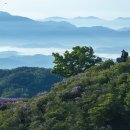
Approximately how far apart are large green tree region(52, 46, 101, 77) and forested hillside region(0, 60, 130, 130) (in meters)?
9.98

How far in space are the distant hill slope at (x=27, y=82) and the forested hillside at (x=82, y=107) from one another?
202ft

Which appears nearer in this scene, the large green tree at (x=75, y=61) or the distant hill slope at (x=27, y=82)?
the large green tree at (x=75, y=61)

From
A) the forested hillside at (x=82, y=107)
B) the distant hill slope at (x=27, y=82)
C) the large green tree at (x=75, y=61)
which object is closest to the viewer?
the forested hillside at (x=82, y=107)

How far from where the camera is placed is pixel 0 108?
916 inches

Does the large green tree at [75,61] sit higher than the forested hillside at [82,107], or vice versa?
the large green tree at [75,61]

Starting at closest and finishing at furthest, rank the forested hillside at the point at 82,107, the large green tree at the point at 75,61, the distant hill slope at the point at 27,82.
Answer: the forested hillside at the point at 82,107 → the large green tree at the point at 75,61 → the distant hill slope at the point at 27,82

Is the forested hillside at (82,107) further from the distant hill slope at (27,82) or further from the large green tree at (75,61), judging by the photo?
the distant hill slope at (27,82)

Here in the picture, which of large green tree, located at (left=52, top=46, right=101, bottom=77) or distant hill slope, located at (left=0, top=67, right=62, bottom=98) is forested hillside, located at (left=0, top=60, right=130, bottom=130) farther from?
distant hill slope, located at (left=0, top=67, right=62, bottom=98)

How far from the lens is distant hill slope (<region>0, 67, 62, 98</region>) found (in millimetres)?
87250

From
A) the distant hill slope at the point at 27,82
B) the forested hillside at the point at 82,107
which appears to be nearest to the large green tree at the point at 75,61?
the forested hillside at the point at 82,107

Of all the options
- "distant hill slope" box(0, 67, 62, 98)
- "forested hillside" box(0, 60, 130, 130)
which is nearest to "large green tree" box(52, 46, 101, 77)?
"forested hillside" box(0, 60, 130, 130)

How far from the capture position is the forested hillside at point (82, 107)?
1956 centimetres

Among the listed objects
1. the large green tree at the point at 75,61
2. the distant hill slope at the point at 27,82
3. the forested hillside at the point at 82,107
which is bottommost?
the distant hill slope at the point at 27,82

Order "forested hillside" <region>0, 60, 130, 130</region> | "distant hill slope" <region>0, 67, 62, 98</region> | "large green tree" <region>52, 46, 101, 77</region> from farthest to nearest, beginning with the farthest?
"distant hill slope" <region>0, 67, 62, 98</region>
"large green tree" <region>52, 46, 101, 77</region>
"forested hillside" <region>0, 60, 130, 130</region>
